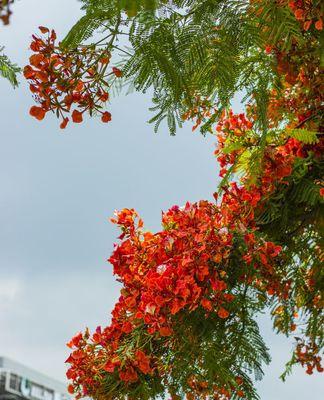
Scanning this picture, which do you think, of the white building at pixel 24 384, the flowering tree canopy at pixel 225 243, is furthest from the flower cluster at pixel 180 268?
the white building at pixel 24 384

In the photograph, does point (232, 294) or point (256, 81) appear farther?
point (232, 294)

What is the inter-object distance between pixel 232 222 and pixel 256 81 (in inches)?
33.0

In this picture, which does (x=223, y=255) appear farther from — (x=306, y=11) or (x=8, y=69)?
(x=8, y=69)

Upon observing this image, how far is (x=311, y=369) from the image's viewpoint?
17.1ft

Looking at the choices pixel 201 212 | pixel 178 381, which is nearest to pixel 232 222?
pixel 201 212

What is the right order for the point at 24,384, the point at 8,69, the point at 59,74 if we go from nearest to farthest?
the point at 59,74 → the point at 8,69 → the point at 24,384

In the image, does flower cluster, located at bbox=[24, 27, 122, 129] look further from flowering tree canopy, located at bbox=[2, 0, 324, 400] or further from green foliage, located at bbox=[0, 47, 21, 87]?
green foliage, located at bbox=[0, 47, 21, 87]

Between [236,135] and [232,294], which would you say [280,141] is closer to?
[236,135]

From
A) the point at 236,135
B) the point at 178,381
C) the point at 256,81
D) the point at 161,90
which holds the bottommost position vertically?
the point at 178,381

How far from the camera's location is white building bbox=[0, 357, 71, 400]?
11.2 meters

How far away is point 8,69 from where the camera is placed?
479cm

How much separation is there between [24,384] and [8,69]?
8.38 m

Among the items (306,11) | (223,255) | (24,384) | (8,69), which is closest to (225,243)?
(223,255)

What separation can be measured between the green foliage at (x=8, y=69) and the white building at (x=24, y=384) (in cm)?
671
